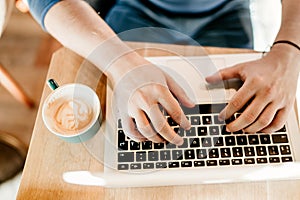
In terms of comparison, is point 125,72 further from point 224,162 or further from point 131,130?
point 224,162

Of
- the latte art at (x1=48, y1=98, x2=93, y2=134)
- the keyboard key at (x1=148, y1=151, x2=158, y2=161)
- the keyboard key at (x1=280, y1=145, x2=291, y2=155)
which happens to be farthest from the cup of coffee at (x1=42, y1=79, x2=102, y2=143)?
the keyboard key at (x1=280, y1=145, x2=291, y2=155)

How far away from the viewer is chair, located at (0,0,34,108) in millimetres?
897

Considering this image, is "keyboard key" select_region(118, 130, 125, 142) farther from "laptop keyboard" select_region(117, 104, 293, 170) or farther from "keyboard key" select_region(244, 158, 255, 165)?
"keyboard key" select_region(244, 158, 255, 165)

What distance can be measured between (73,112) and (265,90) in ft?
1.13

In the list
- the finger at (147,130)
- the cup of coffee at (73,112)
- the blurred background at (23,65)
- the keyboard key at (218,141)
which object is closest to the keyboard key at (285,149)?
the keyboard key at (218,141)

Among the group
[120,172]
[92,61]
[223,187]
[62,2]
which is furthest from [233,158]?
[62,2]

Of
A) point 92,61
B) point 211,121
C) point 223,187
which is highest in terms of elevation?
point 92,61

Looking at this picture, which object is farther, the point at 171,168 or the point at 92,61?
the point at 92,61

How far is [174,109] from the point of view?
25.0 inches

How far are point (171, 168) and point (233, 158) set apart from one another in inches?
4.1

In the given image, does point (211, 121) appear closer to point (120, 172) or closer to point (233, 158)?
point (233, 158)

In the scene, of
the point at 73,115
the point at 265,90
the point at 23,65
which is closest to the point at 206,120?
the point at 265,90

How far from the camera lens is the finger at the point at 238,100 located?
0.65 m

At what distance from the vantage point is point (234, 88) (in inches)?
27.3
